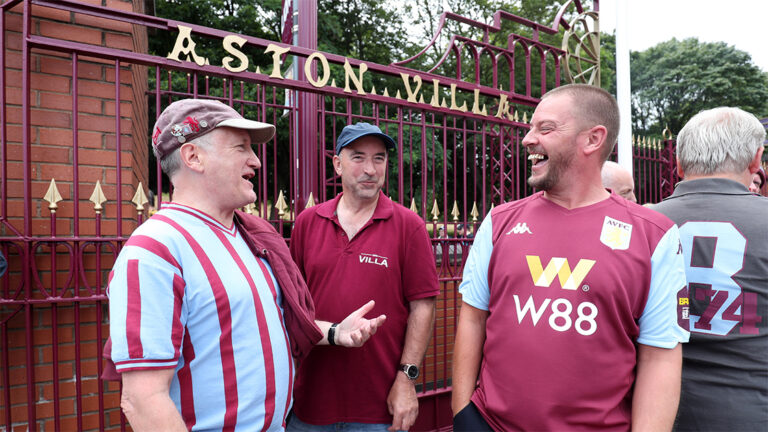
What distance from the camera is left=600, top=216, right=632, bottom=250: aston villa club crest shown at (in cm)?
158

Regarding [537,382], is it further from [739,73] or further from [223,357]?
[739,73]

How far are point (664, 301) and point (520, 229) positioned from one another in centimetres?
51

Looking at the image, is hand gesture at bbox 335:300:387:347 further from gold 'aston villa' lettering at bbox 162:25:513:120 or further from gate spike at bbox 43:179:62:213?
gold 'aston villa' lettering at bbox 162:25:513:120

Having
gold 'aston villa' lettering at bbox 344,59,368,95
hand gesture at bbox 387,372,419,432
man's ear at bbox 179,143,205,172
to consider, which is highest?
gold 'aston villa' lettering at bbox 344,59,368,95

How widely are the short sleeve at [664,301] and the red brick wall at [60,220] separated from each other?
98.4 inches

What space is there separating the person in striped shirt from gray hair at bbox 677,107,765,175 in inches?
68.4

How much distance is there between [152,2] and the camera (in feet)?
14.3

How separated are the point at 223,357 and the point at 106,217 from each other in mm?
1612

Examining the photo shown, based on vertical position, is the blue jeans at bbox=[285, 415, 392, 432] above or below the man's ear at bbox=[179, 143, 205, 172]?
below

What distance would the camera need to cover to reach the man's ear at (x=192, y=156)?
1.60 metres

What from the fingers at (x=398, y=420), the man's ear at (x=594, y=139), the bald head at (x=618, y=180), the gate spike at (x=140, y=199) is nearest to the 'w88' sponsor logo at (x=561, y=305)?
the man's ear at (x=594, y=139)

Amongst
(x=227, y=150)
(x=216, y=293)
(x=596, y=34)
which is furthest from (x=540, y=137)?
(x=596, y=34)

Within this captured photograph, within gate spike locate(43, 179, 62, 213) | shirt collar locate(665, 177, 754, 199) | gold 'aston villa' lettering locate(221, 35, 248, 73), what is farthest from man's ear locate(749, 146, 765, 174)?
gate spike locate(43, 179, 62, 213)

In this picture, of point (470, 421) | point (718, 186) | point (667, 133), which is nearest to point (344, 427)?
point (470, 421)
